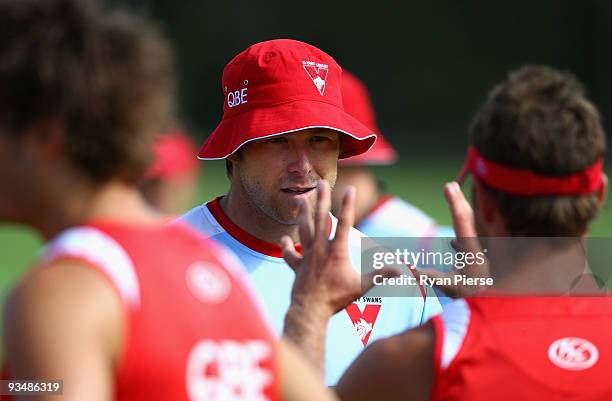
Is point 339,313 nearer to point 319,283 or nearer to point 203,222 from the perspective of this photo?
point 203,222

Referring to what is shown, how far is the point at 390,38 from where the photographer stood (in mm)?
29234

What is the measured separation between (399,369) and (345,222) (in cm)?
40

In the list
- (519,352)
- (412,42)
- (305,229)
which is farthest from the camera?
(412,42)

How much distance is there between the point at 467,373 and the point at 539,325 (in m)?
0.24

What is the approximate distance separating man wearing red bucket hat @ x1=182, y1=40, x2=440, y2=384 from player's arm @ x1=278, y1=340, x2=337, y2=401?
1.48 metres

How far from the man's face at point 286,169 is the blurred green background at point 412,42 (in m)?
23.7

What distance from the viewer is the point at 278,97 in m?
4.09

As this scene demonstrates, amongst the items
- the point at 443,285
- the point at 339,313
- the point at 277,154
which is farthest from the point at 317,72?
the point at 443,285

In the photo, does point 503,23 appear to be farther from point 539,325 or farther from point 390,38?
point 539,325

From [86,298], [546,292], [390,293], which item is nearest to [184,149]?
[390,293]

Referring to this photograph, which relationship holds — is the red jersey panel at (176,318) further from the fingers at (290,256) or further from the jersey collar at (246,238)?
the jersey collar at (246,238)

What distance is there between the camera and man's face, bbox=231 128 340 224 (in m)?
4.06

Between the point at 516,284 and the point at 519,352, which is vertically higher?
the point at 516,284

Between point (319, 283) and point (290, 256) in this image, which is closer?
point (319, 283)
